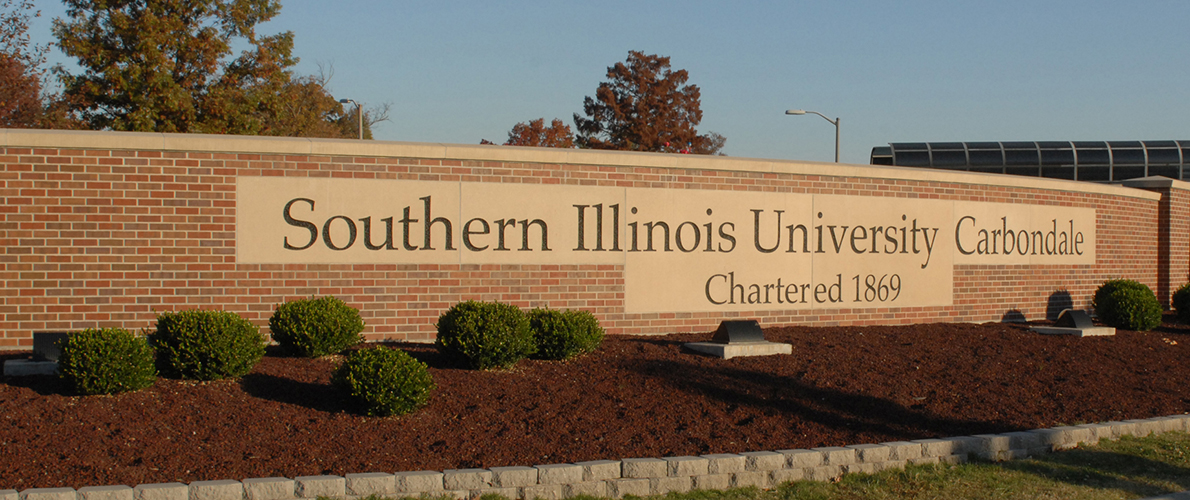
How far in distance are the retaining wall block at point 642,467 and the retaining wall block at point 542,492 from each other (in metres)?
0.47

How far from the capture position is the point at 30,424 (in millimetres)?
6527

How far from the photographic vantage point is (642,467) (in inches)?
247

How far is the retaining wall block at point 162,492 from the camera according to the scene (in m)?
5.43

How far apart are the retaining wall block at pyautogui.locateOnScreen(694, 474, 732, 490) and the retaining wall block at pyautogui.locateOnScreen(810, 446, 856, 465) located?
0.82 meters

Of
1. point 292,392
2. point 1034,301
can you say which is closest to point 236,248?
point 292,392

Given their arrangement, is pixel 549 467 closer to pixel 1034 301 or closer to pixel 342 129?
pixel 1034 301

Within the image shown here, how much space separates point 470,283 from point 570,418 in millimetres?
4163

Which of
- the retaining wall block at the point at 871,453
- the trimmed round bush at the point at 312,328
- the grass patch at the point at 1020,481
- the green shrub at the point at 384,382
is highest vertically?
the trimmed round bush at the point at 312,328

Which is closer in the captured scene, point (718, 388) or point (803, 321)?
point (718, 388)

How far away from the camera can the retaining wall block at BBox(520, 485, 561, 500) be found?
19.7ft

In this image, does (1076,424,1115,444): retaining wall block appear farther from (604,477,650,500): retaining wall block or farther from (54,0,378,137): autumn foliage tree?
(54,0,378,137): autumn foliage tree

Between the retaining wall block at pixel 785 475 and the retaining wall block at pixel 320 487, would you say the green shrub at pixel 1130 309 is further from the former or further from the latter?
the retaining wall block at pixel 320 487

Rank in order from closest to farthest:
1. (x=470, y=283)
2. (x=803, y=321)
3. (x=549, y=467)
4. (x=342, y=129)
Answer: (x=549, y=467) → (x=470, y=283) → (x=803, y=321) → (x=342, y=129)

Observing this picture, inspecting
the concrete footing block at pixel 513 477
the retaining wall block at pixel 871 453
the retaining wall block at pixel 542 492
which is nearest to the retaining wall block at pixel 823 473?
the retaining wall block at pixel 871 453
